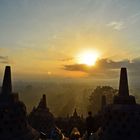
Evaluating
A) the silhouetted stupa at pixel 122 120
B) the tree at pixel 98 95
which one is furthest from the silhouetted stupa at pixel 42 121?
the tree at pixel 98 95

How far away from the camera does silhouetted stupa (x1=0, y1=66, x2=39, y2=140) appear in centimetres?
2383

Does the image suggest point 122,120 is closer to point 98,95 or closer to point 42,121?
point 42,121

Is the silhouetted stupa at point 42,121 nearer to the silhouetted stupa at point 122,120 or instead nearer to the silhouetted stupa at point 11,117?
the silhouetted stupa at point 11,117

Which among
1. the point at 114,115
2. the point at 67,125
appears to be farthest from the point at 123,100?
the point at 67,125

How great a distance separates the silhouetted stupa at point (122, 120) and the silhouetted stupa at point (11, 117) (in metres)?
6.65

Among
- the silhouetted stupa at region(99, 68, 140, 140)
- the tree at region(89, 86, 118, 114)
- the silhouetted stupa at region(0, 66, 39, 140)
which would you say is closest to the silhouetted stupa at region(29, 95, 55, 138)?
the silhouetted stupa at region(0, 66, 39, 140)

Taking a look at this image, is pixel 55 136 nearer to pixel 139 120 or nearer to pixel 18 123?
pixel 18 123

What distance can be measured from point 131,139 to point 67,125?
20.2 m

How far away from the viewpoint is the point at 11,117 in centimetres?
2425

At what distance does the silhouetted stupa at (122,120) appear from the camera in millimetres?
23594

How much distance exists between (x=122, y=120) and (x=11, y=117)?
9501 millimetres

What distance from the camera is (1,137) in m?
23.3

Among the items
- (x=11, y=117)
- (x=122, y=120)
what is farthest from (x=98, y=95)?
(x=11, y=117)

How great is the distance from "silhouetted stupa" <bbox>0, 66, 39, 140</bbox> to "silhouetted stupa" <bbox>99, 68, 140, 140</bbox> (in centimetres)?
665
